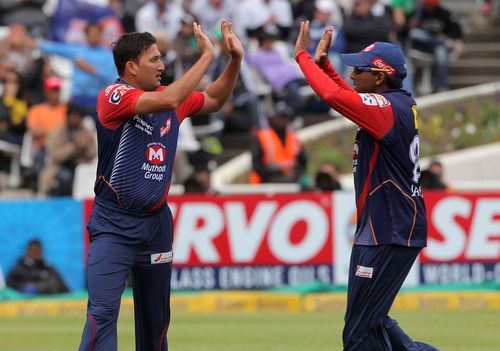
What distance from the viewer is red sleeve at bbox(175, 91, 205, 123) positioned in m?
8.36

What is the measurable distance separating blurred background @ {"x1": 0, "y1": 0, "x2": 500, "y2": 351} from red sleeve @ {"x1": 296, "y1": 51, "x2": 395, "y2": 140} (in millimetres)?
3641

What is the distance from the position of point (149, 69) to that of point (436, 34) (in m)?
14.1

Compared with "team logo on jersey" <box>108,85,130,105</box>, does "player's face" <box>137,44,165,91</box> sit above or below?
above

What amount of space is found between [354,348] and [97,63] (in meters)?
11.4

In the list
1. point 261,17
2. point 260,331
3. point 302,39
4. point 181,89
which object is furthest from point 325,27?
point 181,89

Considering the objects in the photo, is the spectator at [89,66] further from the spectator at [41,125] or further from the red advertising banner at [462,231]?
the red advertising banner at [462,231]

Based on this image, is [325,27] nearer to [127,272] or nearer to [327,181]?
[327,181]

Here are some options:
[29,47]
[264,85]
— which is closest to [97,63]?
[29,47]

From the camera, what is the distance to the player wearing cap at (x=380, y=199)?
7711mm

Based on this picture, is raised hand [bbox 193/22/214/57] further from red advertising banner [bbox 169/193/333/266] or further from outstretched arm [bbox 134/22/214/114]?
red advertising banner [bbox 169/193/333/266]

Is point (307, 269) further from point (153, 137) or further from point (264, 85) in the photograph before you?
point (153, 137)

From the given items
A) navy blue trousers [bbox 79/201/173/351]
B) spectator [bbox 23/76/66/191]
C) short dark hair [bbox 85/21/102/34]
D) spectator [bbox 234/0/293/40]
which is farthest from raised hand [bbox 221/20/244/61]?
spectator [bbox 234/0/293/40]

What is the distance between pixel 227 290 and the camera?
16.0m

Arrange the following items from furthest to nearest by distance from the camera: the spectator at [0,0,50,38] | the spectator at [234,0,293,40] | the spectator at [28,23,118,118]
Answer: the spectator at [234,0,293,40] < the spectator at [0,0,50,38] < the spectator at [28,23,118,118]
